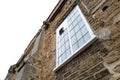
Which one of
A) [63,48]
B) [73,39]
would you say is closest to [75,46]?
[73,39]

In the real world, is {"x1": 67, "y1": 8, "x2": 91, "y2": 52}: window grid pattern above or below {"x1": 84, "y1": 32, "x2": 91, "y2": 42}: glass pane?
above

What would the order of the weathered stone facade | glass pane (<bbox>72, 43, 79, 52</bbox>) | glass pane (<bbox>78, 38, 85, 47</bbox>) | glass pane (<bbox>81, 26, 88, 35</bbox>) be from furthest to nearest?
glass pane (<bbox>81, 26, 88, 35</bbox>), glass pane (<bbox>72, 43, 79, 52</bbox>), glass pane (<bbox>78, 38, 85, 47</bbox>), the weathered stone facade

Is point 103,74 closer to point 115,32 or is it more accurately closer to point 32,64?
point 115,32

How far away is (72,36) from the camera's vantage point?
5383mm

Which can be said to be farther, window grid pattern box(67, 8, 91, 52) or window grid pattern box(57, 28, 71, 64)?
window grid pattern box(57, 28, 71, 64)

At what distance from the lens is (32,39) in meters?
11.4

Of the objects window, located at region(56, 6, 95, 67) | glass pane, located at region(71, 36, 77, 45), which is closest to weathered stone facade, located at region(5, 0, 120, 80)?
window, located at region(56, 6, 95, 67)

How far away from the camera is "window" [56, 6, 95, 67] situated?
448 centimetres

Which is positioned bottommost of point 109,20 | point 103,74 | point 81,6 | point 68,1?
point 103,74

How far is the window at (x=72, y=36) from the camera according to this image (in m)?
4.48

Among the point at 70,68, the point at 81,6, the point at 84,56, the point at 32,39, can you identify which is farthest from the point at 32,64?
the point at 32,39

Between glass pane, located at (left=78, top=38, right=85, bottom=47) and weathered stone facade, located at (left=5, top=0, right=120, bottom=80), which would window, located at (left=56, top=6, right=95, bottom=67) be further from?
weathered stone facade, located at (left=5, top=0, right=120, bottom=80)

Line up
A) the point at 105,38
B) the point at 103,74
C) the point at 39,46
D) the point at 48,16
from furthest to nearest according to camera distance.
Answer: the point at 48,16 < the point at 39,46 < the point at 105,38 < the point at 103,74

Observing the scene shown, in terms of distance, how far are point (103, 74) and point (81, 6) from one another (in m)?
3.84
